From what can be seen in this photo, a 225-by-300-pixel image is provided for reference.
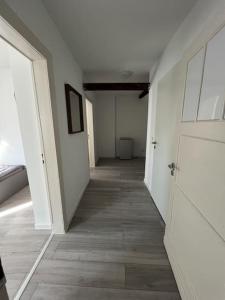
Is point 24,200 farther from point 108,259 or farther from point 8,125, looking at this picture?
point 108,259

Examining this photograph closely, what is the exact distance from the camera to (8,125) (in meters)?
3.03

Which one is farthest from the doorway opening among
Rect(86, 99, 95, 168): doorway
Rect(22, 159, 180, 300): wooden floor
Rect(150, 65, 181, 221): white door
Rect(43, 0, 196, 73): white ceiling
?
Rect(86, 99, 95, 168): doorway

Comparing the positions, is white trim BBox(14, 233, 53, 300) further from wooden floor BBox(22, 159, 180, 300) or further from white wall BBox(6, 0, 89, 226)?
white wall BBox(6, 0, 89, 226)

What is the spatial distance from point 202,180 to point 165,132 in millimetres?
1086

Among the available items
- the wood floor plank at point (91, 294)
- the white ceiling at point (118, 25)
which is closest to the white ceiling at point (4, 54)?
the white ceiling at point (118, 25)

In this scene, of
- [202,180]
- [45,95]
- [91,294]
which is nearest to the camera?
[202,180]

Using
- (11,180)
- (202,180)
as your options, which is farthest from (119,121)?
(202,180)

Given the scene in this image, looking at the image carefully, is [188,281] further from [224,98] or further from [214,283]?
[224,98]

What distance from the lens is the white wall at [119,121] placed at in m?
5.02

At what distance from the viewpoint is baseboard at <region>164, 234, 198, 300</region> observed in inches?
39.7

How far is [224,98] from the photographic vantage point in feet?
2.47

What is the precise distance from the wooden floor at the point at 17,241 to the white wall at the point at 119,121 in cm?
340

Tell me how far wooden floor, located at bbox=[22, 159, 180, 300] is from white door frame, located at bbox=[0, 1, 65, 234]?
34 cm

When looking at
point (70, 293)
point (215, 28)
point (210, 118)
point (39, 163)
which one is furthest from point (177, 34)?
point (70, 293)
